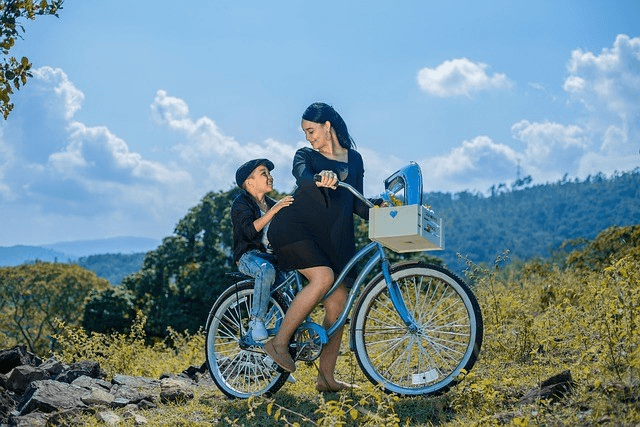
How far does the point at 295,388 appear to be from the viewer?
265 inches

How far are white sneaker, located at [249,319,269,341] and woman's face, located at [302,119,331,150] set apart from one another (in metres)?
1.56

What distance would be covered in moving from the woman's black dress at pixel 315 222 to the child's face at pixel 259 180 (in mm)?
561

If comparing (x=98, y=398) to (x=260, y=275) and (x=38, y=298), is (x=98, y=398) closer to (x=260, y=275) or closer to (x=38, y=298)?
(x=260, y=275)

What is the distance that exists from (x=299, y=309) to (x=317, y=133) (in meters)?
1.40

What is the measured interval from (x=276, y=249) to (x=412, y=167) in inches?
50.2

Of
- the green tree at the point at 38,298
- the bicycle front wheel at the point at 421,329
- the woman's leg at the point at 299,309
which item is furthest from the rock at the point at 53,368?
the green tree at the point at 38,298

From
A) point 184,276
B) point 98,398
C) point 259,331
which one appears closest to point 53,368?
point 98,398

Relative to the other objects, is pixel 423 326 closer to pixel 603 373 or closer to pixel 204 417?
pixel 603 373

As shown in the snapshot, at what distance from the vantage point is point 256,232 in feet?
20.9

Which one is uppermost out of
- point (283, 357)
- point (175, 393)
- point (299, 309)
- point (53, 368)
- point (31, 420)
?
point (299, 309)

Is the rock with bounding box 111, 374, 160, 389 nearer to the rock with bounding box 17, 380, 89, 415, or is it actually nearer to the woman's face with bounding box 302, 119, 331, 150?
the rock with bounding box 17, 380, 89, 415

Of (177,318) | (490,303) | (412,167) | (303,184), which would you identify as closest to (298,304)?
(303,184)

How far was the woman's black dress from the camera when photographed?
19.4ft

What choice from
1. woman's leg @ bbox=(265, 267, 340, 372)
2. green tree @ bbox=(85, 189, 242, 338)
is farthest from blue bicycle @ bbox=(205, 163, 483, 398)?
green tree @ bbox=(85, 189, 242, 338)
